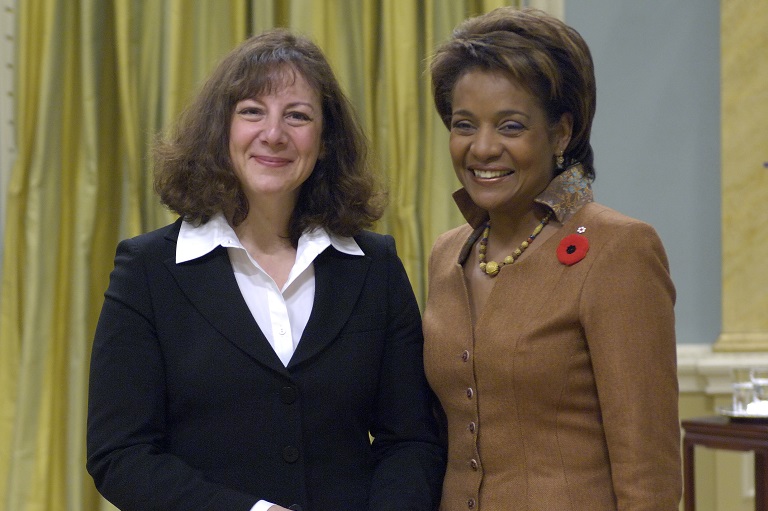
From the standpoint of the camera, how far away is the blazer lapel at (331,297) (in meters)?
1.83

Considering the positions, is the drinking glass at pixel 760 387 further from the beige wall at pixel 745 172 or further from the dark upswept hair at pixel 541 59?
the dark upswept hair at pixel 541 59

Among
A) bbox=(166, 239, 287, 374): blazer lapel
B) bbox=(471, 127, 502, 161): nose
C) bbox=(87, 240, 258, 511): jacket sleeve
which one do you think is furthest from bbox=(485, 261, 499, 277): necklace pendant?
bbox=(87, 240, 258, 511): jacket sleeve

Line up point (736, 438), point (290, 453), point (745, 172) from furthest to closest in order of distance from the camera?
point (745, 172) < point (736, 438) < point (290, 453)

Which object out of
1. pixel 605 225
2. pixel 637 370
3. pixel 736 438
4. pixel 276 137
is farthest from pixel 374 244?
pixel 736 438

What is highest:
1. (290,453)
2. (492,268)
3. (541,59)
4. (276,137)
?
(541,59)

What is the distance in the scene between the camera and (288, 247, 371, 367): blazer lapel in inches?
72.1

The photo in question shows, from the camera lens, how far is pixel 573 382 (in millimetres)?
1623

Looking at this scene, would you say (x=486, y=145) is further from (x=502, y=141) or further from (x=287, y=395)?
(x=287, y=395)

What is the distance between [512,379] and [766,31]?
2247 millimetres

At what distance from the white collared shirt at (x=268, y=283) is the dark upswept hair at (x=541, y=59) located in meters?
0.51

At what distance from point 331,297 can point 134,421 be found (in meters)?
0.44

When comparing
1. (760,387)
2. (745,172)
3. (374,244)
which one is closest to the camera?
(374,244)

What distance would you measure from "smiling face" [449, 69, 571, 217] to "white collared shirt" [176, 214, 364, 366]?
0.38 m

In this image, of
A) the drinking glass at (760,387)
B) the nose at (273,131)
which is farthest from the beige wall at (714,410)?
the nose at (273,131)
